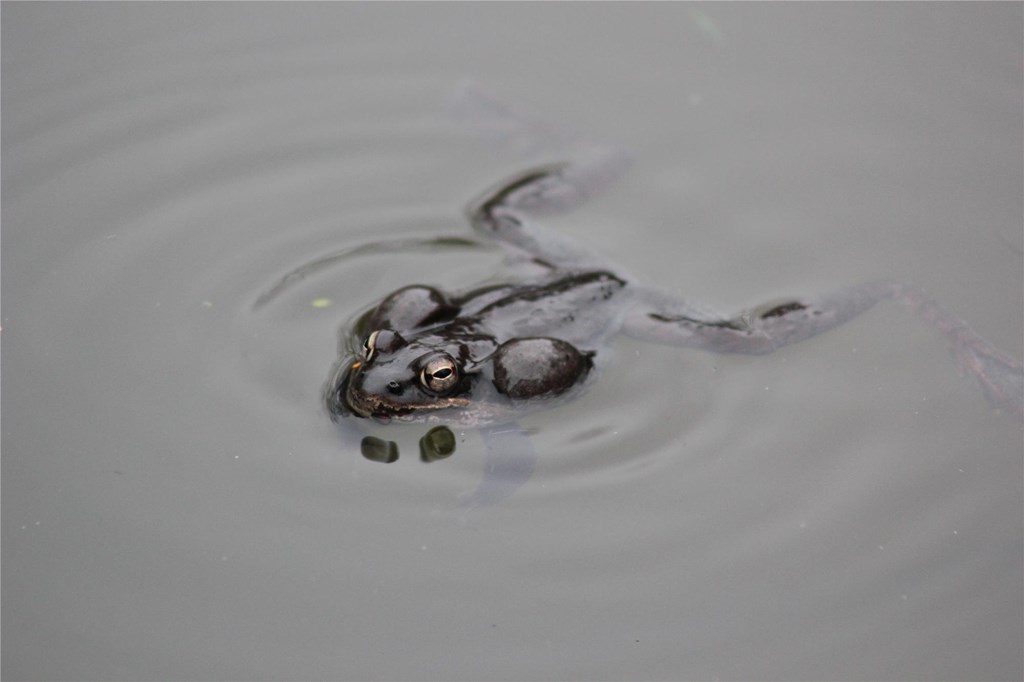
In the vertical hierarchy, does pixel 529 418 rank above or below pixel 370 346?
below

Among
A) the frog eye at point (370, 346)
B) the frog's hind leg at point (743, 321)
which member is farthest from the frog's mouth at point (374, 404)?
the frog's hind leg at point (743, 321)

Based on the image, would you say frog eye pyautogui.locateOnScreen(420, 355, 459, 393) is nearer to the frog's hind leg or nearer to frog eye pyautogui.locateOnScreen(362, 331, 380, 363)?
frog eye pyautogui.locateOnScreen(362, 331, 380, 363)

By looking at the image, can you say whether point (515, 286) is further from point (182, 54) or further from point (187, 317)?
point (182, 54)

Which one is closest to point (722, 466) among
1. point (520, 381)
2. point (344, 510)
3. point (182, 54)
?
point (520, 381)

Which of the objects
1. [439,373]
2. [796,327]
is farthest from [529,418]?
[796,327]

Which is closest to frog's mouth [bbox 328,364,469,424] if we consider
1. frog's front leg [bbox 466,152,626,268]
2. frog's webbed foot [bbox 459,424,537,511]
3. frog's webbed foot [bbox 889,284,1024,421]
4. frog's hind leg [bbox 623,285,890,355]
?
frog's webbed foot [bbox 459,424,537,511]

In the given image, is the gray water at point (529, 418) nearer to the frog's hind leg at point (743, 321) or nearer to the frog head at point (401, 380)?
the frog's hind leg at point (743, 321)

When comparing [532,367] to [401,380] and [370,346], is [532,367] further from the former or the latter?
[370,346]
